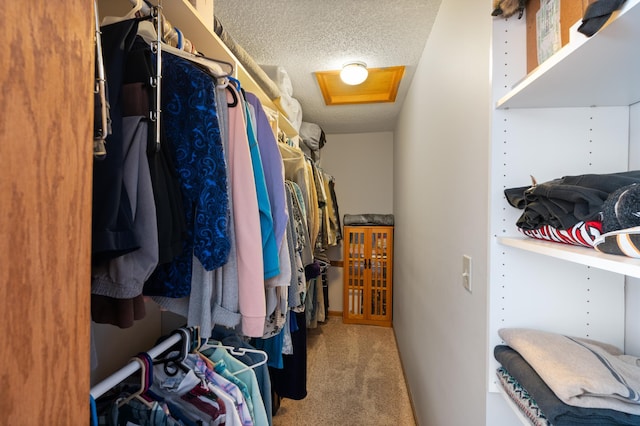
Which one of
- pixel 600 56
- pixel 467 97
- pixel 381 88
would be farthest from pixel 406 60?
pixel 600 56

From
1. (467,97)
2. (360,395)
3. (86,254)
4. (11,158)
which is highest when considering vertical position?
(467,97)

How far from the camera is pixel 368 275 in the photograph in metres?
3.25

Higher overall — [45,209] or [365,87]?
[365,87]

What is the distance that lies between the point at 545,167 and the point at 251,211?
2.65 ft

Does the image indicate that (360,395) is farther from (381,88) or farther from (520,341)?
(381,88)

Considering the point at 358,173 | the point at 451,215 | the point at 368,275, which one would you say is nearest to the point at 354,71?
the point at 451,215

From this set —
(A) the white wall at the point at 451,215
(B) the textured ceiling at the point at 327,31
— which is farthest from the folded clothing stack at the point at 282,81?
(A) the white wall at the point at 451,215

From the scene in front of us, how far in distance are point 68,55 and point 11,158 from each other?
15cm

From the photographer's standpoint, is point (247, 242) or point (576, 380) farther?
point (247, 242)

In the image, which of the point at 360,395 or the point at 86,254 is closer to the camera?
the point at 86,254

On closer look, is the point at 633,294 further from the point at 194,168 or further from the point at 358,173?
the point at 358,173

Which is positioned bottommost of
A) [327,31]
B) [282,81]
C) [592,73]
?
[592,73]

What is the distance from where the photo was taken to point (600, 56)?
0.49m

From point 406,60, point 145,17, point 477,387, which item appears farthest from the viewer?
point 406,60
